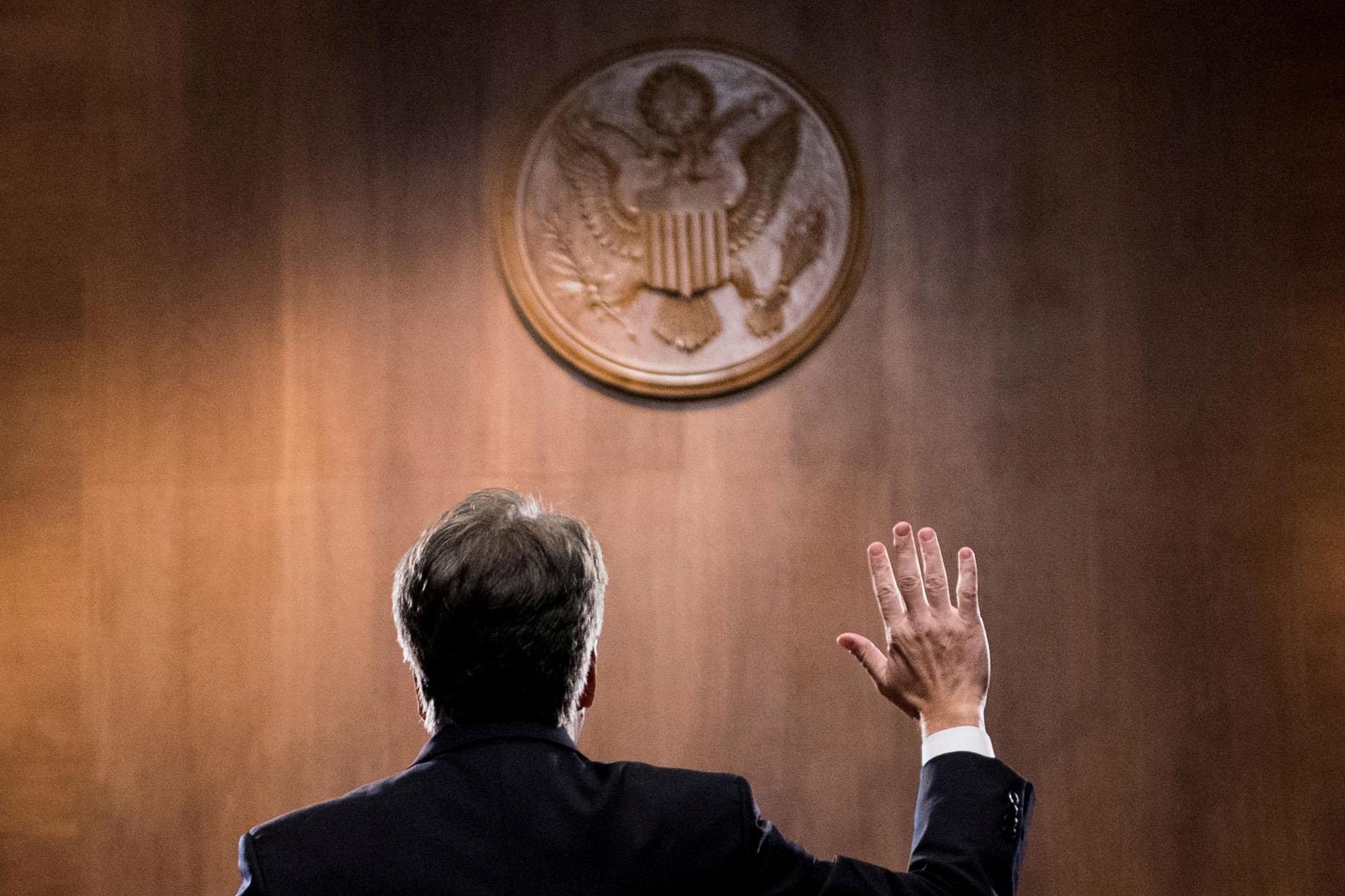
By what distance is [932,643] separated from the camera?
1.22 m

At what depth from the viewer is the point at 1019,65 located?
2.64 meters

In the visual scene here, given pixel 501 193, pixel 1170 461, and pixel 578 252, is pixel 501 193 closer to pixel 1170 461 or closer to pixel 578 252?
pixel 578 252

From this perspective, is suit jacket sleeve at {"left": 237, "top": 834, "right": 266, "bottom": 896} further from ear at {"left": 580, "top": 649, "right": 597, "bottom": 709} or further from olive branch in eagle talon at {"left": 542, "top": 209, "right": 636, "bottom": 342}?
olive branch in eagle talon at {"left": 542, "top": 209, "right": 636, "bottom": 342}

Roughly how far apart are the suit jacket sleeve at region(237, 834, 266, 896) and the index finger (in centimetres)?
63

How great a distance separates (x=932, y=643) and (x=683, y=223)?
5.28ft

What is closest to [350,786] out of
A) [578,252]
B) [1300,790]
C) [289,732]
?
[289,732]

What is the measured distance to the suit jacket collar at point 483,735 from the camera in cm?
108

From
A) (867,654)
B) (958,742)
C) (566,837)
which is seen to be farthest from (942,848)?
(566,837)

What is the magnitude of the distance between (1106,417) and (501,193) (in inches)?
55.8

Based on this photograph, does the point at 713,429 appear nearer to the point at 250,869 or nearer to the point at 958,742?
the point at 958,742

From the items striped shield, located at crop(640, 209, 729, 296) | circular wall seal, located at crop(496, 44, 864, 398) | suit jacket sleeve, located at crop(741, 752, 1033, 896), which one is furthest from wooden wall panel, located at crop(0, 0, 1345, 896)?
suit jacket sleeve, located at crop(741, 752, 1033, 896)

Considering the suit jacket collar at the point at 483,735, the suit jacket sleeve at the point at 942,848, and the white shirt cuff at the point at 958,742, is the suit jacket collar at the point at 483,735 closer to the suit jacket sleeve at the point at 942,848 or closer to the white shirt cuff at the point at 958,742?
the suit jacket sleeve at the point at 942,848

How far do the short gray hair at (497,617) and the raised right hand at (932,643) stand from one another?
12.7 inches

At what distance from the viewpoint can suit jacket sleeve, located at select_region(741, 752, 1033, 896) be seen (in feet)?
3.55
